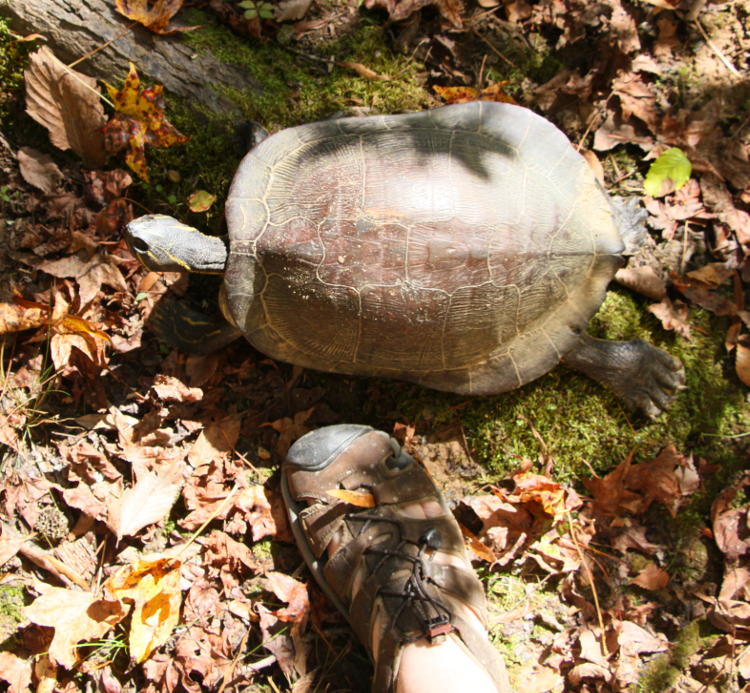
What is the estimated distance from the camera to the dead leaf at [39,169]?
11.6ft

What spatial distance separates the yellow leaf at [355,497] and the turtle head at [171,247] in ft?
4.76

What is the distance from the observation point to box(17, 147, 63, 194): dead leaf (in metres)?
3.53

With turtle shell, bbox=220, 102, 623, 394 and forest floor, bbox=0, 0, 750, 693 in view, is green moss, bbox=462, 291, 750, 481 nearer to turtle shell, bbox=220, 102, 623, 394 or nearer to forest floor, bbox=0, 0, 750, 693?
forest floor, bbox=0, 0, 750, 693

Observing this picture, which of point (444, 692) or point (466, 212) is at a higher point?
point (466, 212)

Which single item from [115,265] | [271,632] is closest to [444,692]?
[271,632]

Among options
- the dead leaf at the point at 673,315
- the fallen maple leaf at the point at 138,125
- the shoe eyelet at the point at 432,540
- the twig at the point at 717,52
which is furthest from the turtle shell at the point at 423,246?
the twig at the point at 717,52

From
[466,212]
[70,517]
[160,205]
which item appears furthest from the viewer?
[160,205]

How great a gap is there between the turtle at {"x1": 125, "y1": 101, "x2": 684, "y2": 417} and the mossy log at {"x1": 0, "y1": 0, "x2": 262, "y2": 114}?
1.95ft

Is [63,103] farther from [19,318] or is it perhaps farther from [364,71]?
[364,71]

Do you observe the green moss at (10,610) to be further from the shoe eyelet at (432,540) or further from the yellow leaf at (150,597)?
the shoe eyelet at (432,540)

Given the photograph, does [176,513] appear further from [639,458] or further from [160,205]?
[639,458]

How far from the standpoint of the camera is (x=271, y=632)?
10.7 ft

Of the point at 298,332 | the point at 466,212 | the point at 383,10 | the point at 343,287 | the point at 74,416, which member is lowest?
the point at 74,416

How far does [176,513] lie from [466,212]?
7.86 ft
